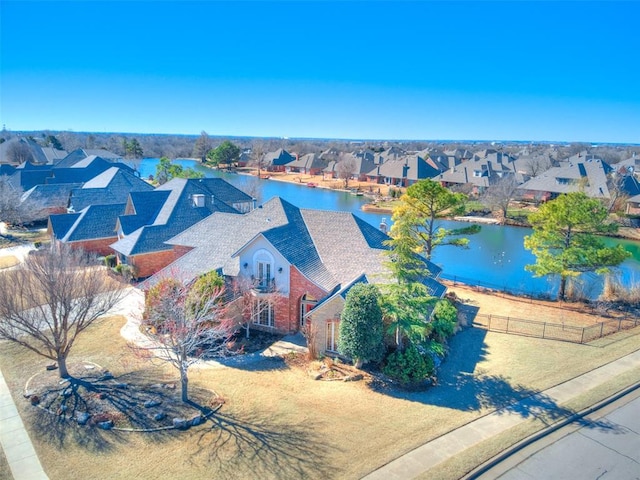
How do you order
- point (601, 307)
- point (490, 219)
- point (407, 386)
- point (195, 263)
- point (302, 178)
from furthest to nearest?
point (302, 178) < point (490, 219) < point (601, 307) < point (195, 263) < point (407, 386)

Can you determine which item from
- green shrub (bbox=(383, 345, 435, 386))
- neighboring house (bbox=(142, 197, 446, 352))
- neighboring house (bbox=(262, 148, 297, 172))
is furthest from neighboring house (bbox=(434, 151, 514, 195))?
green shrub (bbox=(383, 345, 435, 386))

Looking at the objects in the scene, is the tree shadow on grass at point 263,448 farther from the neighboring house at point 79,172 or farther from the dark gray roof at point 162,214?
the neighboring house at point 79,172

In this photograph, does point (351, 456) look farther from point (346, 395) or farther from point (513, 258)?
point (513, 258)

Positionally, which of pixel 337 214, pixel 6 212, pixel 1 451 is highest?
pixel 337 214

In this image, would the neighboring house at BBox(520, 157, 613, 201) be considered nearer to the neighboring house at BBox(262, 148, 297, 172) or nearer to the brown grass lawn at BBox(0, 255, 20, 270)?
the brown grass lawn at BBox(0, 255, 20, 270)

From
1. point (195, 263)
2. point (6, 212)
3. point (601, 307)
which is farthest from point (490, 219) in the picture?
point (6, 212)

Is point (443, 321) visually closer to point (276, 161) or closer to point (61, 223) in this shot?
point (61, 223)

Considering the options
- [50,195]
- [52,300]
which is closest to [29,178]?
[50,195]

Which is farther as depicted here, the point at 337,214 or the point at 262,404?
the point at 337,214
